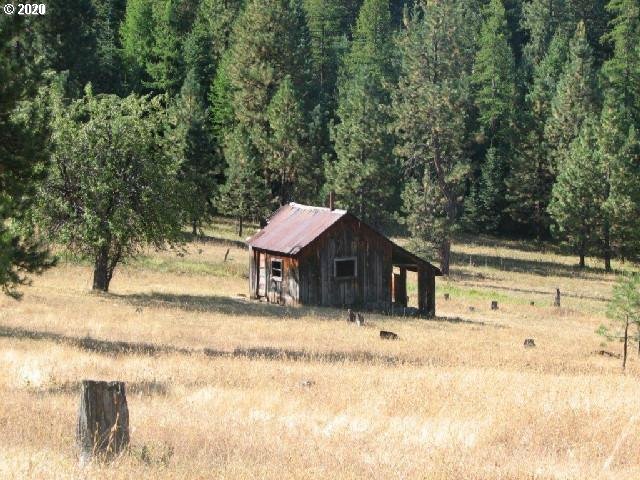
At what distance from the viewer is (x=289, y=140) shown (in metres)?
70.8

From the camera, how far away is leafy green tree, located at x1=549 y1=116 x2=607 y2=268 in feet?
222

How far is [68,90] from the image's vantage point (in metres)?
62.2

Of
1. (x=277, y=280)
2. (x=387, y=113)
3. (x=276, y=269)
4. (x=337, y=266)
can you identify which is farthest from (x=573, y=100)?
(x=277, y=280)

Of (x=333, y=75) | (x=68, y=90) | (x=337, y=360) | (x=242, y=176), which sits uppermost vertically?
(x=333, y=75)

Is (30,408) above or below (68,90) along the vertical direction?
below

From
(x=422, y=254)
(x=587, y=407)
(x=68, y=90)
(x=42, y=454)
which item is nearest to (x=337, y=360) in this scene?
(x=587, y=407)

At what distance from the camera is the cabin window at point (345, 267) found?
43156 millimetres

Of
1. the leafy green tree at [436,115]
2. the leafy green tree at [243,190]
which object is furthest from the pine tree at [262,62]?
the leafy green tree at [436,115]

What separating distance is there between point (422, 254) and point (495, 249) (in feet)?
50.6

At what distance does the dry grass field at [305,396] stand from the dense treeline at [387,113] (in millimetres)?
25362

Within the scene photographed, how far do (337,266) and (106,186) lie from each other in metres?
12.0

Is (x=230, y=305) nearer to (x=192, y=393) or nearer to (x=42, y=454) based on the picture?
(x=192, y=393)

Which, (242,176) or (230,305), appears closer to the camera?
(230,305)

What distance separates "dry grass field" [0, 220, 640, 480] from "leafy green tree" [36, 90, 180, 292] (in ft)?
10.8
